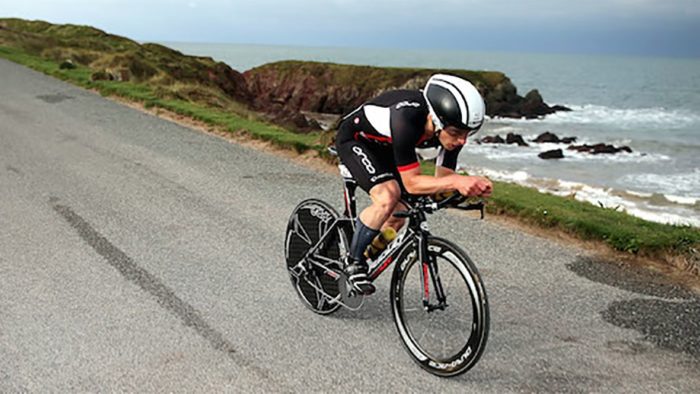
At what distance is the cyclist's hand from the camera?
12.3 feet

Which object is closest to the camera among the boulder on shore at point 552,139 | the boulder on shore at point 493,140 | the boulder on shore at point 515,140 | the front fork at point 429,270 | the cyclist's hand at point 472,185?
the cyclist's hand at point 472,185

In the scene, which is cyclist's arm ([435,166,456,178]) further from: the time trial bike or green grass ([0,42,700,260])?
green grass ([0,42,700,260])

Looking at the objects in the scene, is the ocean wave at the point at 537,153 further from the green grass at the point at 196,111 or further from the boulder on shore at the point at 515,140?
the green grass at the point at 196,111

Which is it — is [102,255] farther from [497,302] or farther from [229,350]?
[497,302]

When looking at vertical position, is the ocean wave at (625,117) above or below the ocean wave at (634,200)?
below

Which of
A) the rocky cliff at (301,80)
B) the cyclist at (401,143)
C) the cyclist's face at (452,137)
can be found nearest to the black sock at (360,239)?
the cyclist at (401,143)

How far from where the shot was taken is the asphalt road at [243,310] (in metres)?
4.29

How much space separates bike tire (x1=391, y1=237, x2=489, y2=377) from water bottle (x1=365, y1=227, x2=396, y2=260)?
0.24 meters

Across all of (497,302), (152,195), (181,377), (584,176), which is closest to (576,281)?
(497,302)

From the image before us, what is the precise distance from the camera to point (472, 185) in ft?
12.3

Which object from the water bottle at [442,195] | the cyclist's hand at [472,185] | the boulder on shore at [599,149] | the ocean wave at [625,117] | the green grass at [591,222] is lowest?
the ocean wave at [625,117]

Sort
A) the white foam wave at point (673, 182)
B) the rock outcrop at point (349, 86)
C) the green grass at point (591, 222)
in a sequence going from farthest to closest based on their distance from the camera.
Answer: the rock outcrop at point (349, 86) < the white foam wave at point (673, 182) < the green grass at point (591, 222)

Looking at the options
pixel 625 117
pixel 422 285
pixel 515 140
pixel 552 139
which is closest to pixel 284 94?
pixel 625 117

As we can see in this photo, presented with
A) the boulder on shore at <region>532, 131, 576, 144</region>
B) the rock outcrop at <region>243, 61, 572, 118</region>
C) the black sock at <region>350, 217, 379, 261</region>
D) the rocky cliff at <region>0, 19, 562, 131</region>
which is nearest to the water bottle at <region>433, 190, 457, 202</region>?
the black sock at <region>350, 217, 379, 261</region>
